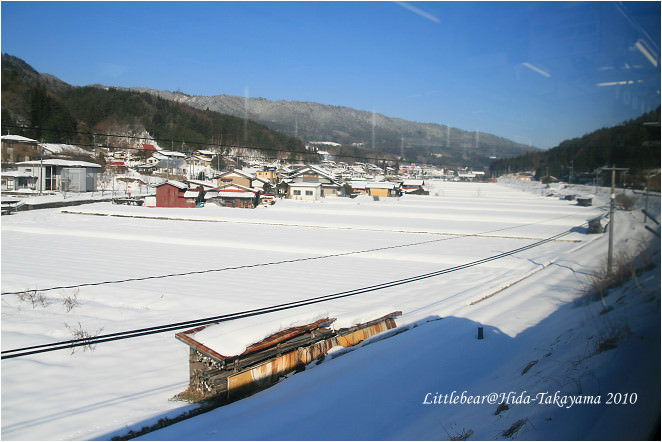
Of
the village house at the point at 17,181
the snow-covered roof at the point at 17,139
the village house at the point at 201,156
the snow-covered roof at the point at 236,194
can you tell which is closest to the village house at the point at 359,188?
→ the snow-covered roof at the point at 236,194

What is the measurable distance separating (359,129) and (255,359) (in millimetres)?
24341

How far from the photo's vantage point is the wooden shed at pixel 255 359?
12.0 feet

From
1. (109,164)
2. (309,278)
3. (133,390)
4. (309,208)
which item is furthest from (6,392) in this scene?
(109,164)

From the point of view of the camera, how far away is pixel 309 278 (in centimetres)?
871

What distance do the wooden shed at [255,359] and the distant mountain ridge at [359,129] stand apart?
4.74m

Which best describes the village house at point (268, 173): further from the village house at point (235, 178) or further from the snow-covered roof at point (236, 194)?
the snow-covered roof at point (236, 194)

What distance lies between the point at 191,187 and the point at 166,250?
1603 cm

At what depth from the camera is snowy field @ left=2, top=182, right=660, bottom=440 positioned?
2916 mm

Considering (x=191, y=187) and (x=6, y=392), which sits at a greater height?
(x=191, y=187)

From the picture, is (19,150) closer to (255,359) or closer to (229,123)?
(229,123)

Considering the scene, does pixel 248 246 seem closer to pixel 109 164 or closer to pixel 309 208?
pixel 309 208

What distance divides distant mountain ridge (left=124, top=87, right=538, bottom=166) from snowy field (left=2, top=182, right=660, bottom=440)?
3.09 m

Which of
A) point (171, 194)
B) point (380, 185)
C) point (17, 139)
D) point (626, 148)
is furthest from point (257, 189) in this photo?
point (626, 148)

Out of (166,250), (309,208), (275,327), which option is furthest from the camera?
(309,208)
